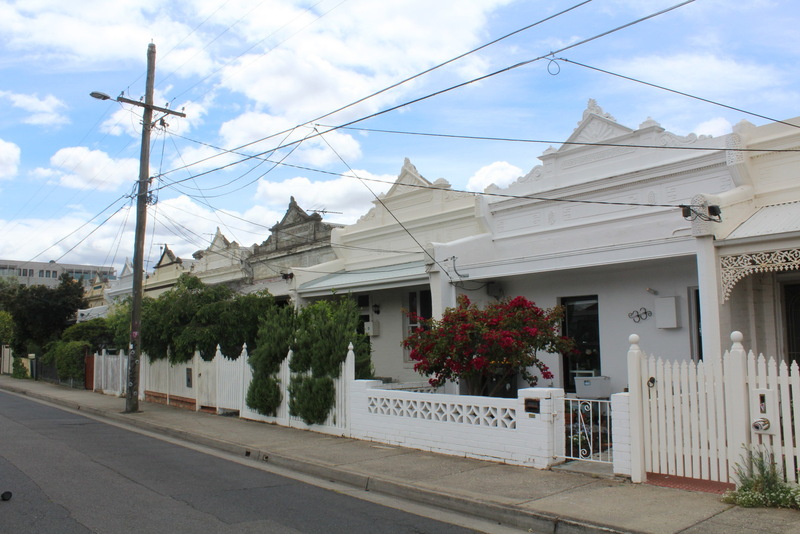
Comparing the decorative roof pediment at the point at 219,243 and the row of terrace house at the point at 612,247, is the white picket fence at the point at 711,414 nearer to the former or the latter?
the row of terrace house at the point at 612,247

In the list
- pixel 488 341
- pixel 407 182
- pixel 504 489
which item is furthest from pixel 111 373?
pixel 504 489

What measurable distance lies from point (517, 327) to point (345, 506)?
452cm

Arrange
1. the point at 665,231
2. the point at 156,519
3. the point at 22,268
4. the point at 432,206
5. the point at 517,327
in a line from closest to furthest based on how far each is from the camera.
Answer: the point at 156,519, the point at 517,327, the point at 665,231, the point at 432,206, the point at 22,268

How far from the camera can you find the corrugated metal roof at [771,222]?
31.9ft

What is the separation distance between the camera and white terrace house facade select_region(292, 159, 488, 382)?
17125 mm

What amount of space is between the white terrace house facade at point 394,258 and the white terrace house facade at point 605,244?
5.39ft

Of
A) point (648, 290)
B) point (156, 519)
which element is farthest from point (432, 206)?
point (156, 519)

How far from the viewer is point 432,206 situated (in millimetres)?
17984

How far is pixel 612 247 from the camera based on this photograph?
473 inches

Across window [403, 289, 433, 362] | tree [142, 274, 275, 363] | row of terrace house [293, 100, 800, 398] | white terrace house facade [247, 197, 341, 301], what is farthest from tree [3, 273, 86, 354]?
window [403, 289, 433, 362]

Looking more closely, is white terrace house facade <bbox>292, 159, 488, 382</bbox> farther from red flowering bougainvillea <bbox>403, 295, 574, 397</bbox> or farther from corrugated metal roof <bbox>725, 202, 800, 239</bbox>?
corrugated metal roof <bbox>725, 202, 800, 239</bbox>

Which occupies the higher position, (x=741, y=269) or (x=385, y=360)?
(x=741, y=269)

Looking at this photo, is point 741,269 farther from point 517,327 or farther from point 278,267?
point 278,267

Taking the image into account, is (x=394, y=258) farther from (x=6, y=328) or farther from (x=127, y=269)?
(x=6, y=328)
